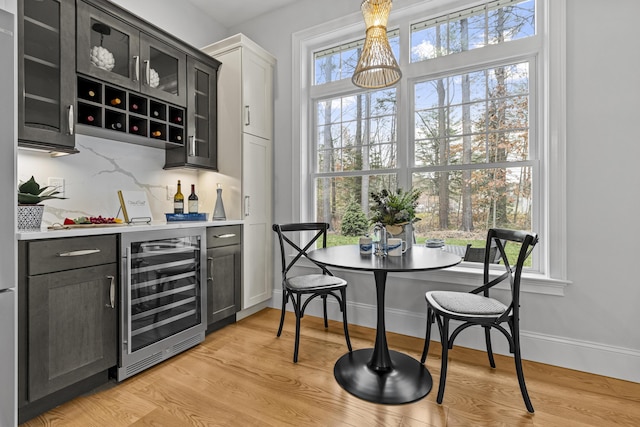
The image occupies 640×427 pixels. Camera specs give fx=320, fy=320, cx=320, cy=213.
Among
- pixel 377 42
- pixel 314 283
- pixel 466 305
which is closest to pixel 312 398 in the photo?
pixel 314 283

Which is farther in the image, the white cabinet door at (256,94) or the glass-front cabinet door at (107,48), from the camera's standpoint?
the white cabinet door at (256,94)

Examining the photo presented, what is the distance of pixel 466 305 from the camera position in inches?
71.1

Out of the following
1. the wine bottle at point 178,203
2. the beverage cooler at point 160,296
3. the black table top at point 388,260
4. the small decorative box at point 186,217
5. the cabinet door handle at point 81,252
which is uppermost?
the wine bottle at point 178,203

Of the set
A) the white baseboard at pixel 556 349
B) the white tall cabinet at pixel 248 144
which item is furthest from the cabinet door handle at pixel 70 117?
the white baseboard at pixel 556 349

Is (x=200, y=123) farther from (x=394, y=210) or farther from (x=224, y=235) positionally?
(x=394, y=210)

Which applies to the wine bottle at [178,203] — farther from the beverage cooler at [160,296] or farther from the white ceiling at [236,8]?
the white ceiling at [236,8]

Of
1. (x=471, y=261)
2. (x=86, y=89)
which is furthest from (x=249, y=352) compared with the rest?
(x=86, y=89)

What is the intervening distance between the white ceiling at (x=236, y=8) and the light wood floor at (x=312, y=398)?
3.33 m

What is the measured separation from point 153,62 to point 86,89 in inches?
23.6

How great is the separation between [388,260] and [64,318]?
6.04ft

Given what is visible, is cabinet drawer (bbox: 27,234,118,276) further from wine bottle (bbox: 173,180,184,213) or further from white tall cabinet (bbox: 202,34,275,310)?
white tall cabinet (bbox: 202,34,275,310)

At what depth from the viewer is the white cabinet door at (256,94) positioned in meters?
3.04

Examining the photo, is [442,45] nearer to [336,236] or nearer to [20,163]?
[336,236]

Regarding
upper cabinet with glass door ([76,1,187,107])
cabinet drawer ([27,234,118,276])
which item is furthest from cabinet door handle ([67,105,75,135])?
cabinet drawer ([27,234,118,276])
